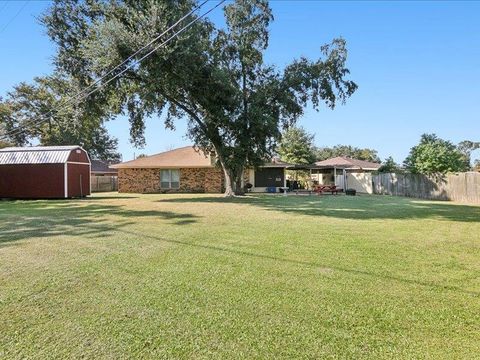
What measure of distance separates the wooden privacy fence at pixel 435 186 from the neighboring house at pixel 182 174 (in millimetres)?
8088

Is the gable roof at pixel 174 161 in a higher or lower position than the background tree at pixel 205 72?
lower

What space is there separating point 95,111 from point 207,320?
17.5 m

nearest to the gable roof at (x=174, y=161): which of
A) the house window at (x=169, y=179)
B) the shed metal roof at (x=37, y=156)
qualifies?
the house window at (x=169, y=179)

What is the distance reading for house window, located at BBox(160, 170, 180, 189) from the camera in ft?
95.6

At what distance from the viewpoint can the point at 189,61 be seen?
52.7ft

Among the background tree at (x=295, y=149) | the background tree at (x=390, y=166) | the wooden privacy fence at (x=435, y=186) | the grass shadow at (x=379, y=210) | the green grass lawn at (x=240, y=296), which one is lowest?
the green grass lawn at (x=240, y=296)

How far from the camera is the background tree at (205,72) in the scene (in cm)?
1543

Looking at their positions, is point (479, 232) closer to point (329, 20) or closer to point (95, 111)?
point (329, 20)

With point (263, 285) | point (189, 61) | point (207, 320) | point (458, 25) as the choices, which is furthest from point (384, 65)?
point (207, 320)

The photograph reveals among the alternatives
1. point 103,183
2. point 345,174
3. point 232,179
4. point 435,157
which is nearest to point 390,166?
point 345,174

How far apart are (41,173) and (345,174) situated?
946 inches

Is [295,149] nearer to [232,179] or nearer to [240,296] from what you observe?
[232,179]

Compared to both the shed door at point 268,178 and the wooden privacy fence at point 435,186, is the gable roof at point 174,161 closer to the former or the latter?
the shed door at point 268,178

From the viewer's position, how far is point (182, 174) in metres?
29.0
